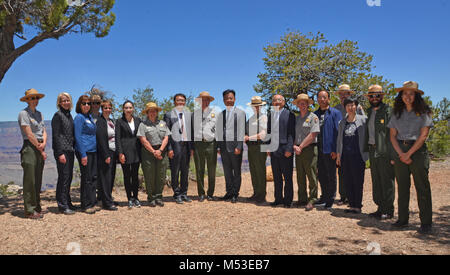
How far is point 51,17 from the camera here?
25.3ft

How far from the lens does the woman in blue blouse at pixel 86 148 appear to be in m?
5.84

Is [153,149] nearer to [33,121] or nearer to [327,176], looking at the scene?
[33,121]

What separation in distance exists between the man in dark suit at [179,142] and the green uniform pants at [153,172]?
274mm

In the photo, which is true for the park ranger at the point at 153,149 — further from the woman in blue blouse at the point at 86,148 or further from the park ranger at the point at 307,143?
the park ranger at the point at 307,143

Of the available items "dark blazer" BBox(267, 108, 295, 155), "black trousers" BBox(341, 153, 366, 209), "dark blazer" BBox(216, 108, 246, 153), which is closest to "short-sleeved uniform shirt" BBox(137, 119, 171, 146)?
"dark blazer" BBox(216, 108, 246, 153)

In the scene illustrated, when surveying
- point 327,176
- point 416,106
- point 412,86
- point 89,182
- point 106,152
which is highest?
point 412,86

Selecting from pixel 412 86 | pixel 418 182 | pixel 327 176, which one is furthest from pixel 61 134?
pixel 418 182

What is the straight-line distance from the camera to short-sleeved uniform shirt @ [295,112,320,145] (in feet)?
19.7

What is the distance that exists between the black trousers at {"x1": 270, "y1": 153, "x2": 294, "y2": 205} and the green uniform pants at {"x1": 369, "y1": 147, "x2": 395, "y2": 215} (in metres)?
1.49

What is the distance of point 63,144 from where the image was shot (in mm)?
5730

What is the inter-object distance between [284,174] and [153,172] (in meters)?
2.63

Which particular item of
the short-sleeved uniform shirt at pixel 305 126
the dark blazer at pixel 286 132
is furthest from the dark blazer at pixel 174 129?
the short-sleeved uniform shirt at pixel 305 126
